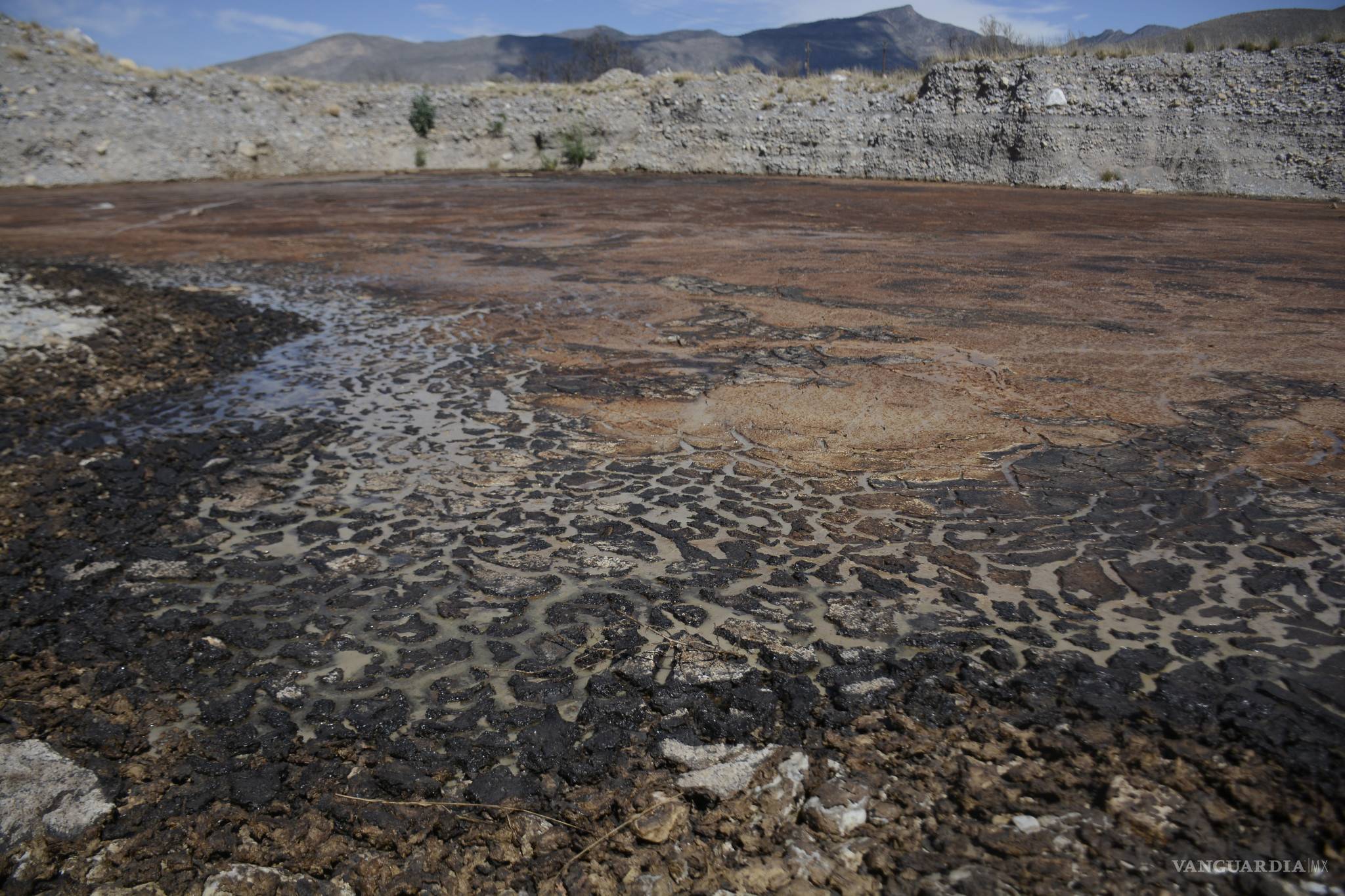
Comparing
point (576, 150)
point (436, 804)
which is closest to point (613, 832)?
point (436, 804)

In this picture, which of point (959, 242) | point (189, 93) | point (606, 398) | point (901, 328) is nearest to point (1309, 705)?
point (606, 398)

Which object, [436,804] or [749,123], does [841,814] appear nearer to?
[436,804]

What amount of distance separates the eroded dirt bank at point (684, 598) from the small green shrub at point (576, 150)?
24754 millimetres

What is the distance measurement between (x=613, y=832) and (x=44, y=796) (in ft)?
4.93

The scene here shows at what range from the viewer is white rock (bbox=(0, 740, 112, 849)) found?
221 cm

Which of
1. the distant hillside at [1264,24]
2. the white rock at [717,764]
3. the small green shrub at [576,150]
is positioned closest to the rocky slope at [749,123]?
the small green shrub at [576,150]

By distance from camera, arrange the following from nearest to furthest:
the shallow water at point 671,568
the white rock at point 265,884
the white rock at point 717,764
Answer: the white rock at point 265,884, the white rock at point 717,764, the shallow water at point 671,568

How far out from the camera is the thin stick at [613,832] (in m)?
2.10

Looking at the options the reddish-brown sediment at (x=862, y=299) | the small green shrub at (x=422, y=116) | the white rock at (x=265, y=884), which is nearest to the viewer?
the white rock at (x=265, y=884)

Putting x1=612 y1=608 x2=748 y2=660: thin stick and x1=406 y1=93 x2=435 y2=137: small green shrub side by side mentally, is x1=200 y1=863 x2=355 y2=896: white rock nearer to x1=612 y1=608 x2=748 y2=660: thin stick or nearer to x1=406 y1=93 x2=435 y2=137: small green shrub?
x1=612 y1=608 x2=748 y2=660: thin stick

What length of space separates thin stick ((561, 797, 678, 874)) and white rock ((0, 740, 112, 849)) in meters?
1.21

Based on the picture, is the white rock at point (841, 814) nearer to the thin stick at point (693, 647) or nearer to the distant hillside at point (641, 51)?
the thin stick at point (693, 647)

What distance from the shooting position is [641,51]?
166000 mm

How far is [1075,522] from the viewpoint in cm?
376
